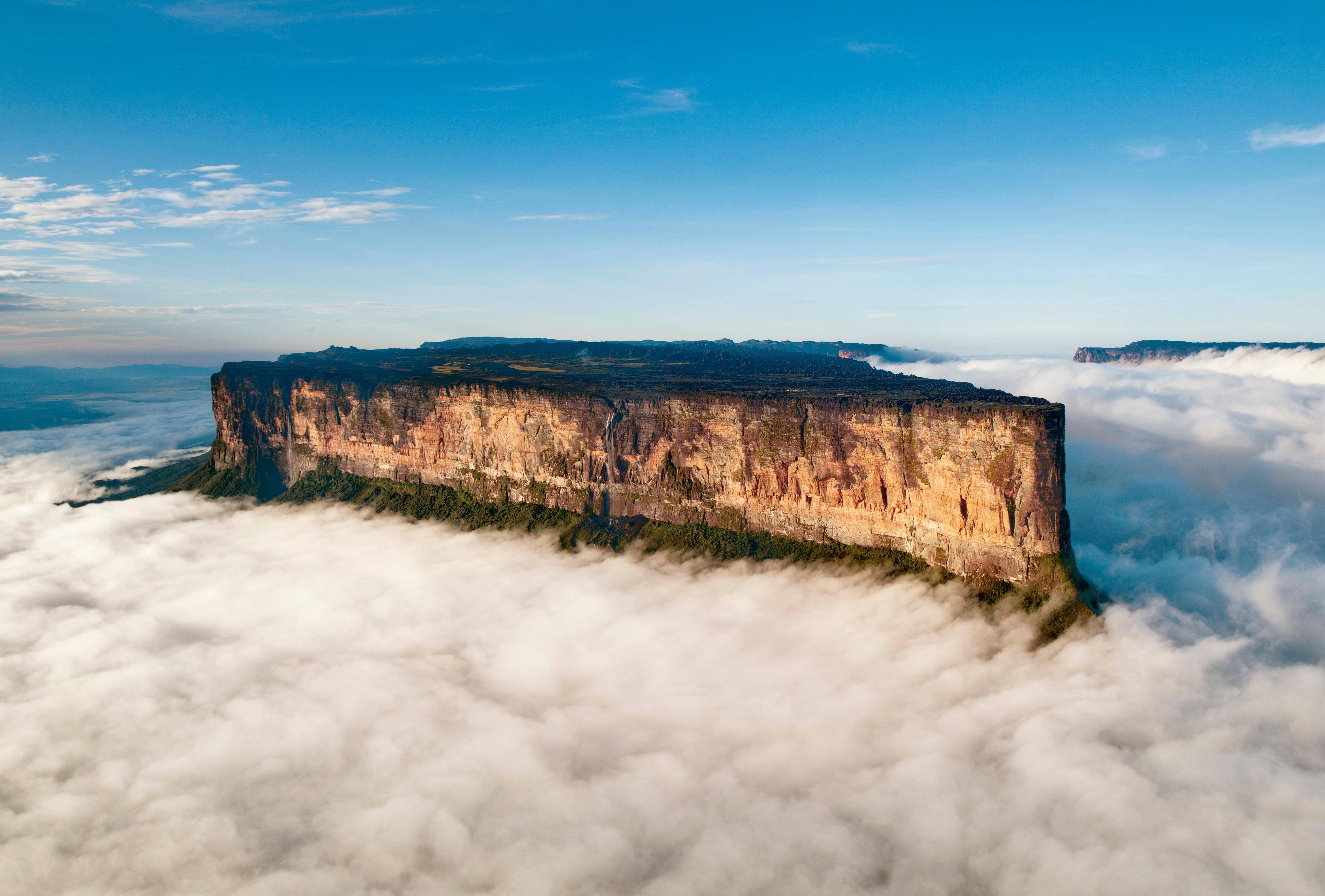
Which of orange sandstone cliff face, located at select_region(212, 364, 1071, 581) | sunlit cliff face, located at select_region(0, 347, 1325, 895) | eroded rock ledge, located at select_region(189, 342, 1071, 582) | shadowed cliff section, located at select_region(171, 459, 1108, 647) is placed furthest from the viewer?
eroded rock ledge, located at select_region(189, 342, 1071, 582)

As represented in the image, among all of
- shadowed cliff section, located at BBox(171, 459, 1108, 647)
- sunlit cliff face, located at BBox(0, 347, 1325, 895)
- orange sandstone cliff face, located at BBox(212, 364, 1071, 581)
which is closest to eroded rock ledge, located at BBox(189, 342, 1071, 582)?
orange sandstone cliff face, located at BBox(212, 364, 1071, 581)

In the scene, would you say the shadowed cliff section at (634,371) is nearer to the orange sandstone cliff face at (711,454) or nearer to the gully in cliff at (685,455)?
the gully in cliff at (685,455)

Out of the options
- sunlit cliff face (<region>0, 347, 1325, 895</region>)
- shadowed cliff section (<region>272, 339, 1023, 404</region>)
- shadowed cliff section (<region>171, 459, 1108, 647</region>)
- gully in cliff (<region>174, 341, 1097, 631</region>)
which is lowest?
sunlit cliff face (<region>0, 347, 1325, 895</region>)

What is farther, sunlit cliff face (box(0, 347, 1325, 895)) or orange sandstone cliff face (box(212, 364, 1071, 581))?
orange sandstone cliff face (box(212, 364, 1071, 581))

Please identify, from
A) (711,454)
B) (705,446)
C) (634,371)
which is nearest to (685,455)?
(705,446)

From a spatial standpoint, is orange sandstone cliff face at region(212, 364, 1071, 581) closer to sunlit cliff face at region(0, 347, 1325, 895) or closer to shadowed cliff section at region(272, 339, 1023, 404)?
shadowed cliff section at region(272, 339, 1023, 404)

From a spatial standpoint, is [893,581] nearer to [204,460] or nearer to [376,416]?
[376,416]
